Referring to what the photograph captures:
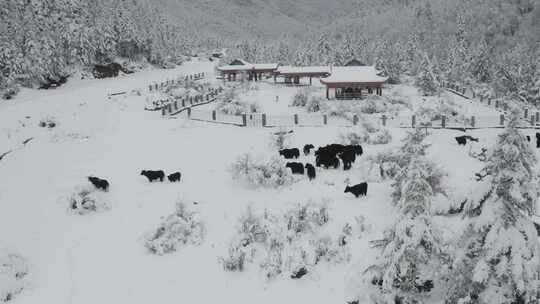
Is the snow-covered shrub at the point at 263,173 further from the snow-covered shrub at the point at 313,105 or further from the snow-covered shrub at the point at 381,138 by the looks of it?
the snow-covered shrub at the point at 313,105

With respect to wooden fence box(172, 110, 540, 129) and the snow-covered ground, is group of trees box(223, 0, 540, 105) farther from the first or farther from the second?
the snow-covered ground

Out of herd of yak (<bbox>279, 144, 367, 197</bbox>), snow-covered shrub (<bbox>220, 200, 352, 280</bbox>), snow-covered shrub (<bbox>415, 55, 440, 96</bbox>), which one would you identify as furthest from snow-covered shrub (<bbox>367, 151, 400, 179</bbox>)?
snow-covered shrub (<bbox>415, 55, 440, 96</bbox>)

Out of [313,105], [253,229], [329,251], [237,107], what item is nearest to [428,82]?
[313,105]

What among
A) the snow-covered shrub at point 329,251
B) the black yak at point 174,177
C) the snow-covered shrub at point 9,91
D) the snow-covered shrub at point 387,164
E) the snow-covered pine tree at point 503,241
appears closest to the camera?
the snow-covered pine tree at point 503,241

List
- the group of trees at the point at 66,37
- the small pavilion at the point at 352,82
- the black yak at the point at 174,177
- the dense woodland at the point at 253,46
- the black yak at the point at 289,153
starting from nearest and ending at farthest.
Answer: the black yak at the point at 174,177 < the black yak at the point at 289,153 < the small pavilion at the point at 352,82 < the group of trees at the point at 66,37 < the dense woodland at the point at 253,46

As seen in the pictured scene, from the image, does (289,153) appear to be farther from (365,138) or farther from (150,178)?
(150,178)

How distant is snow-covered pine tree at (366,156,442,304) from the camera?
327 inches

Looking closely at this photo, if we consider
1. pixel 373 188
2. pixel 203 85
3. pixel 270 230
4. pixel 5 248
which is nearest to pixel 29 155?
pixel 5 248

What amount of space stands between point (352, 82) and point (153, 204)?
3190 cm

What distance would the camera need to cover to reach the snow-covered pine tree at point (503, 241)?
7145 mm

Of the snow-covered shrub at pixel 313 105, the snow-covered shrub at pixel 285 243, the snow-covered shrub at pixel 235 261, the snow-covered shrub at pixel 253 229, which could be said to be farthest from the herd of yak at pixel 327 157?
the snow-covered shrub at pixel 313 105

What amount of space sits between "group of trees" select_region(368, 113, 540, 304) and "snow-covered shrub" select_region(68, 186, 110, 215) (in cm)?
1093

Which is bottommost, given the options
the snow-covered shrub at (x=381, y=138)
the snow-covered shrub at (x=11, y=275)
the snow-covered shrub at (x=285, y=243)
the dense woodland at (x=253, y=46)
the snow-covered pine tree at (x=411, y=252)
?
the snow-covered shrub at (x=11, y=275)

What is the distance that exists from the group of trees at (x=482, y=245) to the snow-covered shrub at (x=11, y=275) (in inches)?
358
